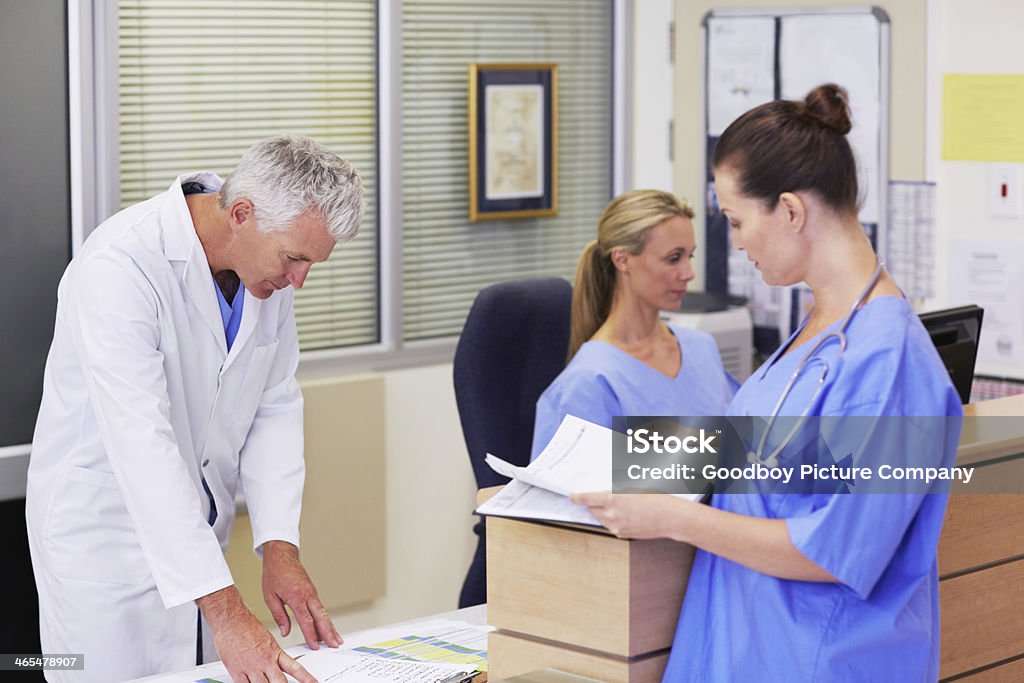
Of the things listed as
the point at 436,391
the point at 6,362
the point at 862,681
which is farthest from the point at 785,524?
the point at 436,391

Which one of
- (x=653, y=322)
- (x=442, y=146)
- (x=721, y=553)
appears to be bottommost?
(x=721, y=553)

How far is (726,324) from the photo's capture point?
3.63m

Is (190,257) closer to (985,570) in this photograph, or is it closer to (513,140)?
(985,570)

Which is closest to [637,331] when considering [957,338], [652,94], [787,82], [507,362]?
[507,362]

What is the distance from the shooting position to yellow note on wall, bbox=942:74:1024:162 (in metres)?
3.18

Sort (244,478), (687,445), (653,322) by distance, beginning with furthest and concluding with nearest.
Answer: (653,322), (244,478), (687,445)

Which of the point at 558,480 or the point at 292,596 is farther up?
the point at 558,480

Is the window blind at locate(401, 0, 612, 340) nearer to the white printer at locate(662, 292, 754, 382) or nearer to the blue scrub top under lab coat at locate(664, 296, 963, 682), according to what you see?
the white printer at locate(662, 292, 754, 382)

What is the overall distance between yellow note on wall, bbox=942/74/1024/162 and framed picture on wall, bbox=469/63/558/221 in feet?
3.63

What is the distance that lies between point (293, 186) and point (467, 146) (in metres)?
1.63

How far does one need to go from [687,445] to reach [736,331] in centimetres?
204

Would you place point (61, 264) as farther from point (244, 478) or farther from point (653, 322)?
point (653, 322)

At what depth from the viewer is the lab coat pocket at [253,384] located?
2297 millimetres

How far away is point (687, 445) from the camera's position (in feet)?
5.47
